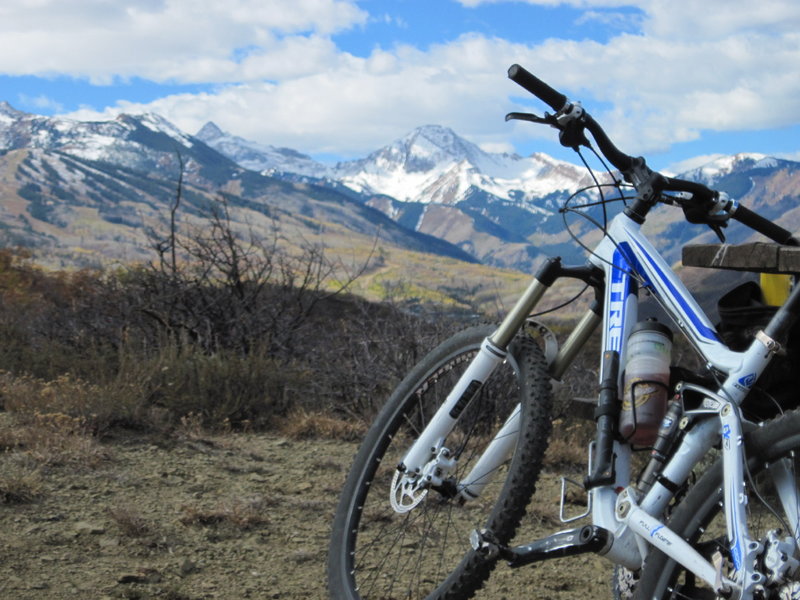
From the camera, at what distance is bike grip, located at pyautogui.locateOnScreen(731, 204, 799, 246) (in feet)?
11.2

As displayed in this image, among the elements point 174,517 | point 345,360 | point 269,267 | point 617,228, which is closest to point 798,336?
point 617,228

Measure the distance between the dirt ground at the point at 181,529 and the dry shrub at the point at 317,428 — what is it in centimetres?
74

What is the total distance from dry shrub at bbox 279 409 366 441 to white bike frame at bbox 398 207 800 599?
3280mm

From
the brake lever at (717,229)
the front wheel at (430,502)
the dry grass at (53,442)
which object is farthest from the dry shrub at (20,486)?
the brake lever at (717,229)

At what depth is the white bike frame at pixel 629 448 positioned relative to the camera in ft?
7.81

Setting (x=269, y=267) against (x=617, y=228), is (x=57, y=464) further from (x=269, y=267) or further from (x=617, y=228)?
(x=269, y=267)

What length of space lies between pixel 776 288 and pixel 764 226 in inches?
10.0

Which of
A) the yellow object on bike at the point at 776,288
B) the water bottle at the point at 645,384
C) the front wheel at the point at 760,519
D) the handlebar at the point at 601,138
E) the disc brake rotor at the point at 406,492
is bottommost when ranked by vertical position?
the disc brake rotor at the point at 406,492

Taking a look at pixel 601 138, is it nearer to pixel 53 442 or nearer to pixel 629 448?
pixel 629 448

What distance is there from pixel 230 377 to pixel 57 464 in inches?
76.4

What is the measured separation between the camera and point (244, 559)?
4.12 metres

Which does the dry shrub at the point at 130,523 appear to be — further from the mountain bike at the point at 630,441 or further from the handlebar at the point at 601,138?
the handlebar at the point at 601,138

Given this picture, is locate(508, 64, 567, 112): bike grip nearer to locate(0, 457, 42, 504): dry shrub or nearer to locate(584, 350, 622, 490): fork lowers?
locate(584, 350, 622, 490): fork lowers

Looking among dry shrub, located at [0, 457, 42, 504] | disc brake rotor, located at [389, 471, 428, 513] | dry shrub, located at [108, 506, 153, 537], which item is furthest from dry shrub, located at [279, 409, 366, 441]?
disc brake rotor, located at [389, 471, 428, 513]
